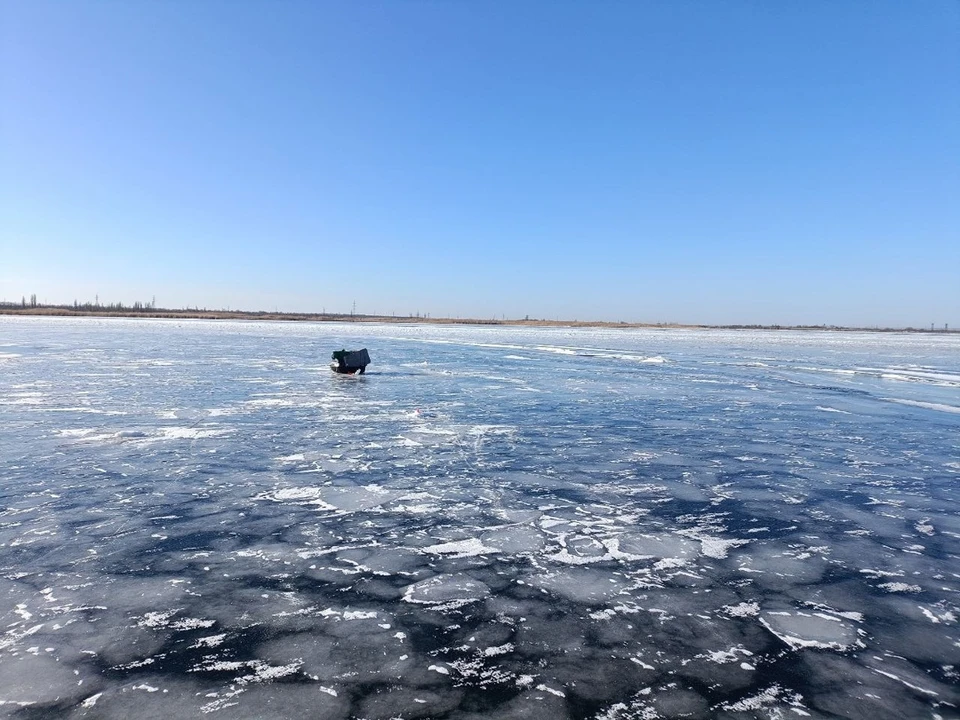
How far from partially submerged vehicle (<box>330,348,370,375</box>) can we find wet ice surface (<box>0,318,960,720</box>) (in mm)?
7990

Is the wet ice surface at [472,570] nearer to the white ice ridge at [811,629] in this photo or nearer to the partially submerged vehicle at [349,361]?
the white ice ridge at [811,629]

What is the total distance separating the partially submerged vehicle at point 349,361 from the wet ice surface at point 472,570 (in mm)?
7990

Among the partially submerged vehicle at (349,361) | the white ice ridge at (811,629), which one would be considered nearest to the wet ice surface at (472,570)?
the white ice ridge at (811,629)

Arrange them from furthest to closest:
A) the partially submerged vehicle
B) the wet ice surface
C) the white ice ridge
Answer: the partially submerged vehicle → the white ice ridge → the wet ice surface

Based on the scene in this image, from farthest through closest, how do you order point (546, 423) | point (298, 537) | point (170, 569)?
1. point (546, 423)
2. point (298, 537)
3. point (170, 569)

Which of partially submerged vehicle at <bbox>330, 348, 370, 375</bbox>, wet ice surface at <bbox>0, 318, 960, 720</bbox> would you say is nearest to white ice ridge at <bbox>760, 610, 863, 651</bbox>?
wet ice surface at <bbox>0, 318, 960, 720</bbox>

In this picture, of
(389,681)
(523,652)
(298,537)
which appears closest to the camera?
(389,681)

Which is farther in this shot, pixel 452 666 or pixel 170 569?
pixel 170 569

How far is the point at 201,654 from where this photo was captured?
2816mm

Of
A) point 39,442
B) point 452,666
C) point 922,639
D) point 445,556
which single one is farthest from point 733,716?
point 39,442

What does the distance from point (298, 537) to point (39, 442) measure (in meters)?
5.00

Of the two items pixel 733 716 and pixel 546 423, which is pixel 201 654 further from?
pixel 546 423

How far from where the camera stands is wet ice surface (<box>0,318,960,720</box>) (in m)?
2.61

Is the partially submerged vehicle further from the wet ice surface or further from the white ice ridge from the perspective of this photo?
the white ice ridge
